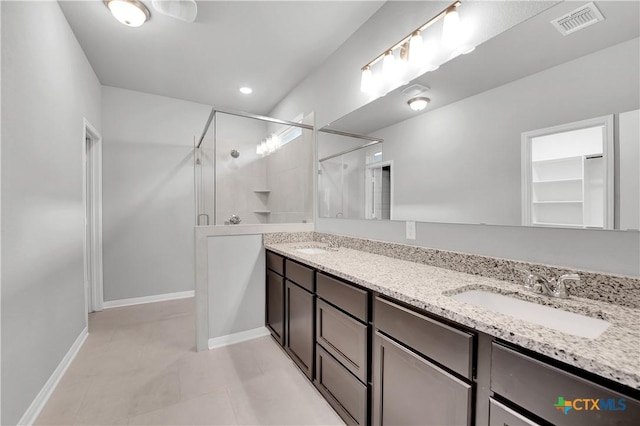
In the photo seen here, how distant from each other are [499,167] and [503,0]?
0.81 metres

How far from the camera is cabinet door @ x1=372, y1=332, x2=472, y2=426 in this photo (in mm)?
875

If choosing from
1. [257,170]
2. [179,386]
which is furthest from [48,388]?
[257,170]

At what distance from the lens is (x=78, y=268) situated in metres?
2.45

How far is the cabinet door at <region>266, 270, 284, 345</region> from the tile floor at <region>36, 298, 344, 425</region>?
0.14m

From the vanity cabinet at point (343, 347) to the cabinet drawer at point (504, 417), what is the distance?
563 mm

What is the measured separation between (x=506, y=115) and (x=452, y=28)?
2.01ft

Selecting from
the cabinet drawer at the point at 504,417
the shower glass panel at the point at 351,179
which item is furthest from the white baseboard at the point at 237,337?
the cabinet drawer at the point at 504,417

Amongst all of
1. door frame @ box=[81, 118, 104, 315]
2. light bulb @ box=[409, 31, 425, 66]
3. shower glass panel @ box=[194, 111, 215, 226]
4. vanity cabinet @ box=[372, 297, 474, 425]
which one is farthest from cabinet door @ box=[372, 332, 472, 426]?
door frame @ box=[81, 118, 104, 315]

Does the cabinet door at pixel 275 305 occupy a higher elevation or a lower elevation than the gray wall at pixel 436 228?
lower

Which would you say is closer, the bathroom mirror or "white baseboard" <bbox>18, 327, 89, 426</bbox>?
the bathroom mirror

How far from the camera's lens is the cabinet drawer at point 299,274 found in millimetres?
1770

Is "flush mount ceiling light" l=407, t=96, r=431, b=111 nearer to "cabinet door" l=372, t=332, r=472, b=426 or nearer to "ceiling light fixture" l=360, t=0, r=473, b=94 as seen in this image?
"ceiling light fixture" l=360, t=0, r=473, b=94

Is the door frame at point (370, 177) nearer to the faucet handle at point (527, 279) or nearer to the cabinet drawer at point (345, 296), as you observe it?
the cabinet drawer at point (345, 296)

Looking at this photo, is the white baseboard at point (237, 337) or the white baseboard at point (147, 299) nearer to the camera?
the white baseboard at point (237, 337)
